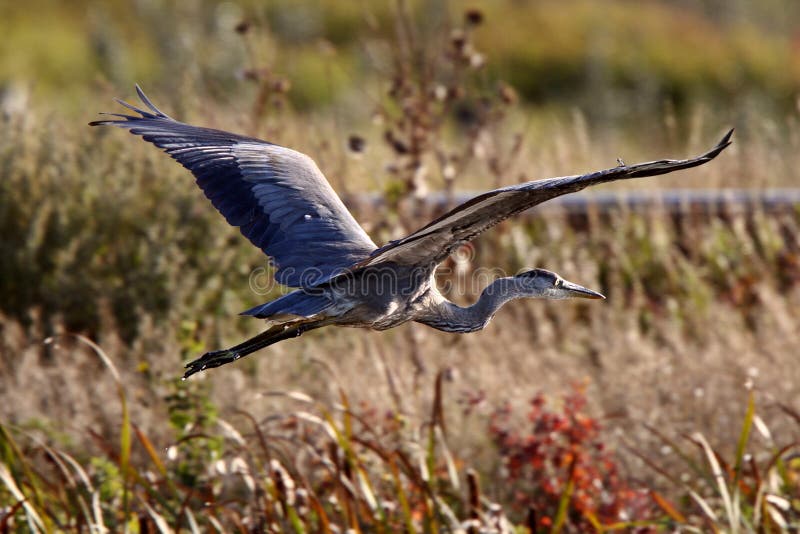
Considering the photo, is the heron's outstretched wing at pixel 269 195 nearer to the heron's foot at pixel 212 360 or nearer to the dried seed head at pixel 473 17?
the heron's foot at pixel 212 360

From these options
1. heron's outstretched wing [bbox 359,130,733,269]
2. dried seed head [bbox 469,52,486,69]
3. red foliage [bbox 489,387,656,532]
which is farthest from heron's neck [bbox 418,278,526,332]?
dried seed head [bbox 469,52,486,69]

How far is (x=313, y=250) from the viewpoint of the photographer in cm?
511

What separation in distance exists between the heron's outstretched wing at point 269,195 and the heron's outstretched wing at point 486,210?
417 millimetres

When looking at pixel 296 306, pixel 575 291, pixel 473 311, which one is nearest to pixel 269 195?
pixel 296 306

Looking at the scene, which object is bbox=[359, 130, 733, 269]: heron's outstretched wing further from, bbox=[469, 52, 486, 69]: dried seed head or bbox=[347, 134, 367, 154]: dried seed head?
bbox=[469, 52, 486, 69]: dried seed head

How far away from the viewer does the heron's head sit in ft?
17.3

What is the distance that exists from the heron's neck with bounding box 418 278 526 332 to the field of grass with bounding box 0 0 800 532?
44 centimetres

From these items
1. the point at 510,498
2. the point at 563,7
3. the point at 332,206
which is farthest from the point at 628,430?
the point at 563,7

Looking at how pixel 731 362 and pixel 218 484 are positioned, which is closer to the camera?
pixel 218 484

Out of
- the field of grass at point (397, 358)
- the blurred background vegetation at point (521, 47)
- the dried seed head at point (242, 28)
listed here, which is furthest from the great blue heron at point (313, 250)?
the blurred background vegetation at point (521, 47)

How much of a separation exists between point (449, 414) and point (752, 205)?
4.36 meters

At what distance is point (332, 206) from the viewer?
5.44 meters

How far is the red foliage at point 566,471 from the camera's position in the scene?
214 inches

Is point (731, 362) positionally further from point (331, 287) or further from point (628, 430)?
point (331, 287)
